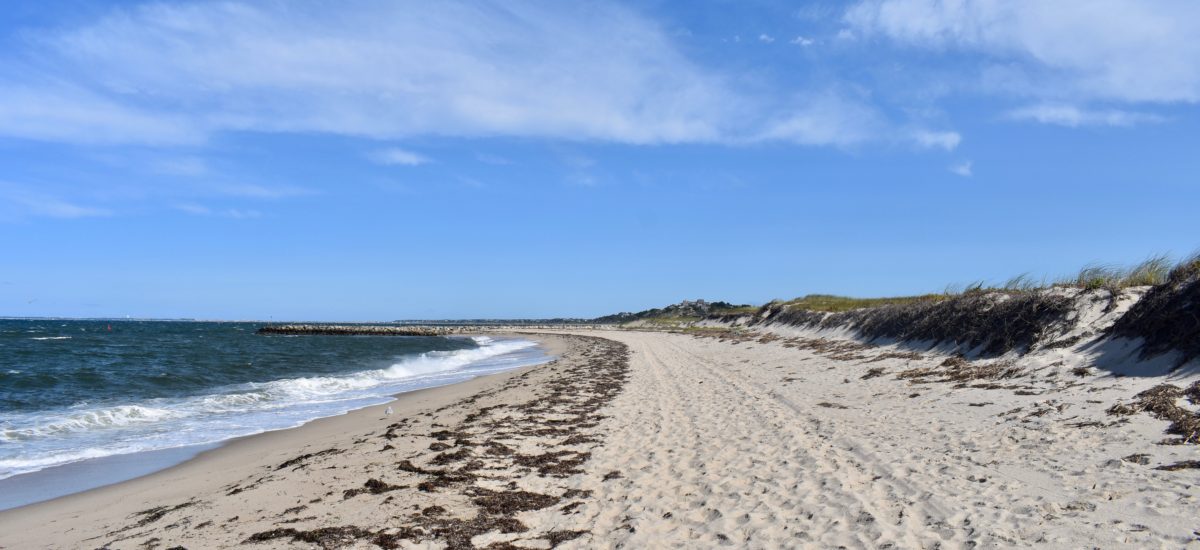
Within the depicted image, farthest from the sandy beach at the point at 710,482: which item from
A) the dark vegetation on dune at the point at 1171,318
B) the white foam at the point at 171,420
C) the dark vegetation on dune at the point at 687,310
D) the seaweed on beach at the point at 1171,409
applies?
the dark vegetation on dune at the point at 687,310

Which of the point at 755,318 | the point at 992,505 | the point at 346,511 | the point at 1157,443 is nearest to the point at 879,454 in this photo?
the point at 992,505

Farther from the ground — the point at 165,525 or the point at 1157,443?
the point at 1157,443

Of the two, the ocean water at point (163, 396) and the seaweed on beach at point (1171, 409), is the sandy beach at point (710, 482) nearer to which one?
the seaweed on beach at point (1171, 409)

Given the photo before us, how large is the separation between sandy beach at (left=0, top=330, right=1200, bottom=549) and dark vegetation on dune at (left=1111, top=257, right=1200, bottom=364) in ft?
2.77

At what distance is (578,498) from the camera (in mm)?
6863

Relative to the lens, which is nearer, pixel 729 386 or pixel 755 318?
pixel 729 386

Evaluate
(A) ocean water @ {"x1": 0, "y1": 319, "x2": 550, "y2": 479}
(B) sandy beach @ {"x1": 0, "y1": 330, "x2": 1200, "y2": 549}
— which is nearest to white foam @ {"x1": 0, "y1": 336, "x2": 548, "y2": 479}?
A: (A) ocean water @ {"x1": 0, "y1": 319, "x2": 550, "y2": 479}

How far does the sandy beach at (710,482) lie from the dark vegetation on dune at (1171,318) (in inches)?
33.2

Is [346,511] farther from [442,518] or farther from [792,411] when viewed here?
[792,411]

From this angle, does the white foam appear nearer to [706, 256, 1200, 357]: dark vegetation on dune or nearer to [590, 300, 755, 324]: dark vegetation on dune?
[706, 256, 1200, 357]: dark vegetation on dune

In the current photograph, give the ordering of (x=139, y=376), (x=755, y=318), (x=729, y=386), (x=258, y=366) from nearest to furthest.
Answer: (x=729, y=386) → (x=139, y=376) → (x=258, y=366) → (x=755, y=318)

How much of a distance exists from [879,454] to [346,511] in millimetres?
6232

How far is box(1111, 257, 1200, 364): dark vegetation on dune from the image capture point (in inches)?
376

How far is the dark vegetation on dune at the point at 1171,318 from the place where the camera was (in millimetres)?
9548
